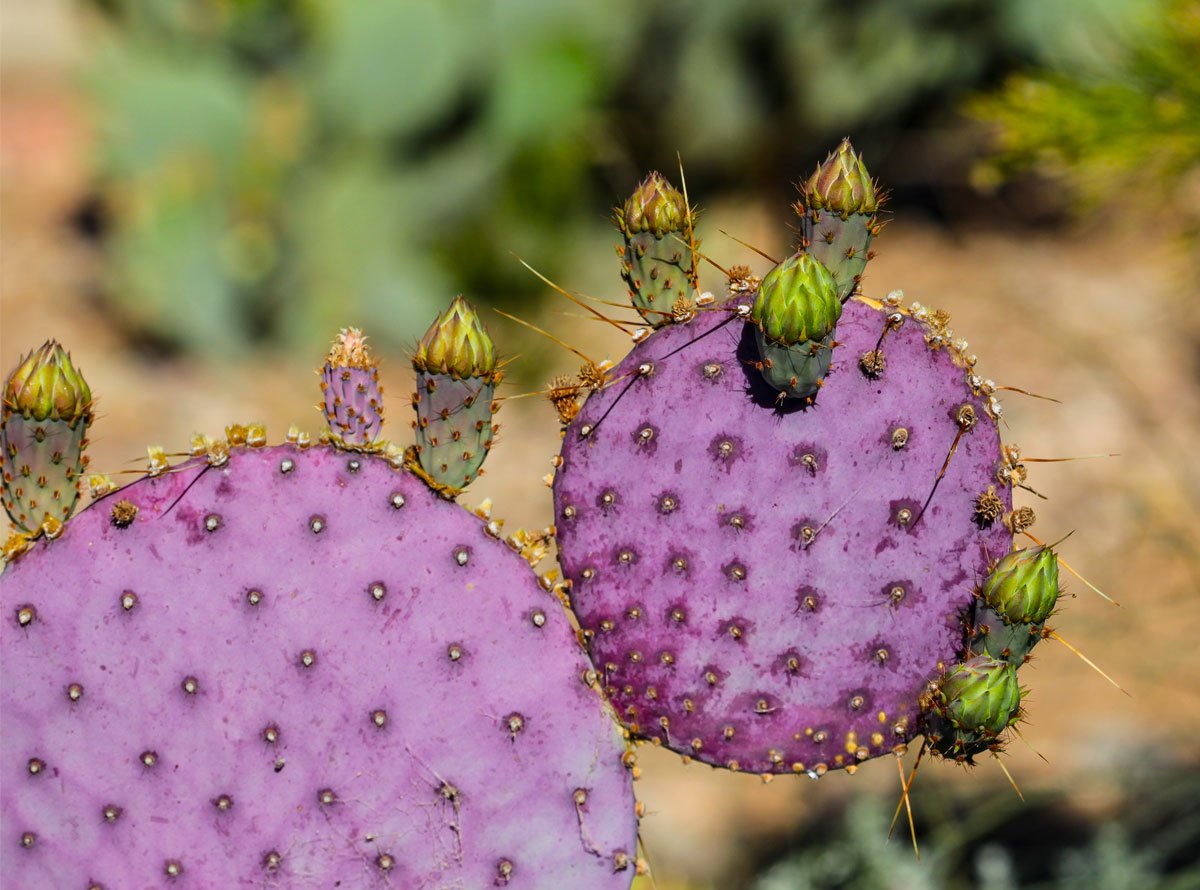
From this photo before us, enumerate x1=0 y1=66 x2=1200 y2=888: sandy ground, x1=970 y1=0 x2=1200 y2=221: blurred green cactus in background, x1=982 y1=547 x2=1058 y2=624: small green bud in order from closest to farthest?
x1=982 y1=547 x2=1058 y2=624: small green bud
x1=970 y1=0 x2=1200 y2=221: blurred green cactus in background
x1=0 y1=66 x2=1200 y2=888: sandy ground

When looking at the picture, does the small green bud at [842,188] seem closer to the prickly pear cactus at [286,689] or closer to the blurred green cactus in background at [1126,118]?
the prickly pear cactus at [286,689]

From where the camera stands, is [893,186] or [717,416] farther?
[893,186]

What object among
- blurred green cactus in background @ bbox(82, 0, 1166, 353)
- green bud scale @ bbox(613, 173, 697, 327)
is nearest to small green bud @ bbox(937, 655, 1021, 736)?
green bud scale @ bbox(613, 173, 697, 327)

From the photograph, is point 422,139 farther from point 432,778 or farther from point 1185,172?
point 432,778

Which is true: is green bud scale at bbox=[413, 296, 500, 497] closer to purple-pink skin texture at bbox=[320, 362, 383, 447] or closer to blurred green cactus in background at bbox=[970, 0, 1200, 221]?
purple-pink skin texture at bbox=[320, 362, 383, 447]

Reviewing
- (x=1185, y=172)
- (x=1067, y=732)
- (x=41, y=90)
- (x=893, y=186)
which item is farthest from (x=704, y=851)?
(x=41, y=90)

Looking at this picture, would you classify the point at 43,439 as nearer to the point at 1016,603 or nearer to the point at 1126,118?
the point at 1016,603

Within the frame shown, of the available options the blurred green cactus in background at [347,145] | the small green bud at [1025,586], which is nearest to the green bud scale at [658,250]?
the small green bud at [1025,586]
